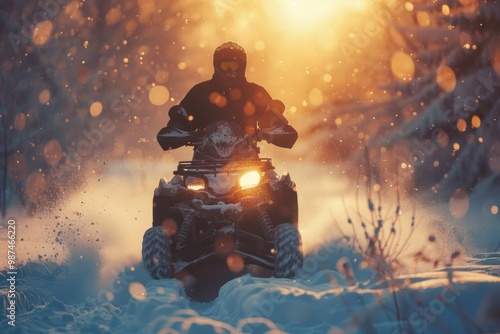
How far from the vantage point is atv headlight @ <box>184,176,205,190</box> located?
7.75 m

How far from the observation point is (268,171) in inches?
316

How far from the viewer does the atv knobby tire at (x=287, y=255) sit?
6.88 meters

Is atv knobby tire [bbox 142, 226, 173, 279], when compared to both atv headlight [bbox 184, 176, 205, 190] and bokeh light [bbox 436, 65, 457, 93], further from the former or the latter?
bokeh light [bbox 436, 65, 457, 93]

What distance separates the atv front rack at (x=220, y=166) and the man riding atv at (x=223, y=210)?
1 centimetres

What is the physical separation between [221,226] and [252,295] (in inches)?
71.7

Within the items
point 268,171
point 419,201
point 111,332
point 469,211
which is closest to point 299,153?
point 419,201

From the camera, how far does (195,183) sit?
7773 mm

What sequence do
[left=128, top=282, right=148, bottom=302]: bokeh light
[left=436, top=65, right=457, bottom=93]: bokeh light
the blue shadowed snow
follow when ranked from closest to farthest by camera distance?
the blue shadowed snow
[left=128, top=282, right=148, bottom=302]: bokeh light
[left=436, top=65, right=457, bottom=93]: bokeh light

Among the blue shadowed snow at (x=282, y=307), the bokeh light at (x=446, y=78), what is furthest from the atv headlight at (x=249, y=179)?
the bokeh light at (x=446, y=78)

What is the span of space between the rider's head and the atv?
175cm

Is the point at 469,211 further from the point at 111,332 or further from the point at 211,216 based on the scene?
the point at 111,332

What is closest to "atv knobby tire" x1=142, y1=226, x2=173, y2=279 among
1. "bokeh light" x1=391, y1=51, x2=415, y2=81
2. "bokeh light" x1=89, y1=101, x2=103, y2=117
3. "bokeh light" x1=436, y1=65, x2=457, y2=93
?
"bokeh light" x1=391, y1=51, x2=415, y2=81

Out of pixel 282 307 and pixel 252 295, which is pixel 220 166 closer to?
pixel 252 295

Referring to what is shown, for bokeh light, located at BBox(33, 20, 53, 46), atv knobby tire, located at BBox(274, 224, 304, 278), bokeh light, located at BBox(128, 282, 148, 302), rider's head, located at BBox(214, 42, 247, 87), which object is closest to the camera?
bokeh light, located at BBox(128, 282, 148, 302)
